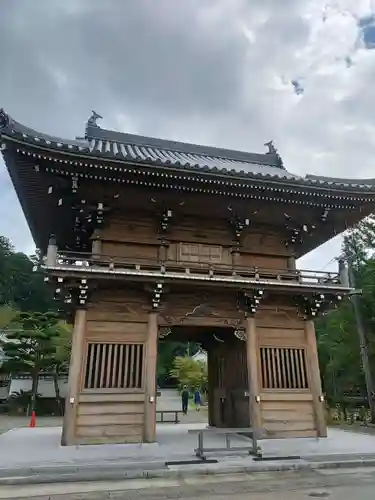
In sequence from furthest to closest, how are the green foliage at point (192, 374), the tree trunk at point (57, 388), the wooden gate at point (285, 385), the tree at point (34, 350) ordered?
the green foliage at point (192, 374) → the tree trunk at point (57, 388) → the tree at point (34, 350) → the wooden gate at point (285, 385)

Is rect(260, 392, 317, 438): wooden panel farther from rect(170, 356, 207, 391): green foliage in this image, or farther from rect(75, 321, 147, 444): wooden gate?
rect(170, 356, 207, 391): green foliage

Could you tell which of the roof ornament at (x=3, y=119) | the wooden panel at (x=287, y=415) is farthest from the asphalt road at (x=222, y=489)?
the roof ornament at (x=3, y=119)

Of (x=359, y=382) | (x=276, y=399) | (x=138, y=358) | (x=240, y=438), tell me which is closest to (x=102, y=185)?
(x=138, y=358)

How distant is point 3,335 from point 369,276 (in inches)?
1316

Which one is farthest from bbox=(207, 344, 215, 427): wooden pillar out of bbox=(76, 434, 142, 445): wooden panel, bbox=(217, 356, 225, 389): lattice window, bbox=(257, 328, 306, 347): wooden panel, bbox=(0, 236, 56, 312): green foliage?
bbox=(0, 236, 56, 312): green foliage

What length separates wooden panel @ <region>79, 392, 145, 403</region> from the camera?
9.52m

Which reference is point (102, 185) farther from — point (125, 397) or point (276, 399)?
point (276, 399)

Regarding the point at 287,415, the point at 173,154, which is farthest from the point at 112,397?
the point at 173,154

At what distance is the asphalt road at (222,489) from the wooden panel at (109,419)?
272 centimetres

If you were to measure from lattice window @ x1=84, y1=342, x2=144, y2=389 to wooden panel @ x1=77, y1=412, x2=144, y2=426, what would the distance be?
2.24 ft

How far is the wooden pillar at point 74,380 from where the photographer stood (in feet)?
30.0

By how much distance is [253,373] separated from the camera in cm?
1062

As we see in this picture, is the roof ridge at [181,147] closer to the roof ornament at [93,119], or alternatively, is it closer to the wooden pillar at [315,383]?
the roof ornament at [93,119]

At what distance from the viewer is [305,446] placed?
9.64 meters
